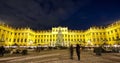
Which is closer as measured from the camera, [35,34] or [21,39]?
[21,39]

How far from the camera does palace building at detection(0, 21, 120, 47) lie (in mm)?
69300

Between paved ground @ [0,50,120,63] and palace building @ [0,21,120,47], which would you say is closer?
paved ground @ [0,50,120,63]

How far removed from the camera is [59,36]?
5488 cm

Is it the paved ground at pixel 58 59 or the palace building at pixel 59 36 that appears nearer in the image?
the paved ground at pixel 58 59

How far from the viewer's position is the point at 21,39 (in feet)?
297

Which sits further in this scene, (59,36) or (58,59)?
(59,36)

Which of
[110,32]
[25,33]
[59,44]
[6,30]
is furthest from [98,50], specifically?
[25,33]

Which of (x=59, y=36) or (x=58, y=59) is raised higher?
(x=59, y=36)

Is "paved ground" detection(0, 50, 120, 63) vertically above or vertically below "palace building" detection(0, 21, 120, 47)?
below

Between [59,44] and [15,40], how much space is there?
46.8 metres

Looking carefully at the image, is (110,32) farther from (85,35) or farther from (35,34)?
(35,34)

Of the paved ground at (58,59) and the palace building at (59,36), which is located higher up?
the palace building at (59,36)

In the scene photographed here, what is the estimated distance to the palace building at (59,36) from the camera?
69.3 metres

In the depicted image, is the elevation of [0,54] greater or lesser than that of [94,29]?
lesser
